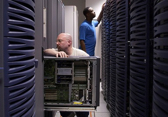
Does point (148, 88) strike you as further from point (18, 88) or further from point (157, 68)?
point (18, 88)

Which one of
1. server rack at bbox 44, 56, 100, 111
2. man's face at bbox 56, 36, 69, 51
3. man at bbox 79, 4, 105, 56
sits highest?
man at bbox 79, 4, 105, 56

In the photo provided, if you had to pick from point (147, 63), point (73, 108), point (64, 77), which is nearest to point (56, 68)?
point (64, 77)

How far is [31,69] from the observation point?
0.70 metres

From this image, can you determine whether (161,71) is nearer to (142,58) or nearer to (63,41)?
(142,58)

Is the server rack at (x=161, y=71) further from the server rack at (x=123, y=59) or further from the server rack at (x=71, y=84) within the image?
the server rack at (x=123, y=59)

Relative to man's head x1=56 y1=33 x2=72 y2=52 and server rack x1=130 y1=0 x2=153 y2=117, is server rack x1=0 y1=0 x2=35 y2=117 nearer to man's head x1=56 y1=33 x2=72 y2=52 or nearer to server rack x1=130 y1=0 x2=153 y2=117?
server rack x1=130 y1=0 x2=153 y2=117

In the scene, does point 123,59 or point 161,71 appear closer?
point 161,71

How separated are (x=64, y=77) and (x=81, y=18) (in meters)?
4.24

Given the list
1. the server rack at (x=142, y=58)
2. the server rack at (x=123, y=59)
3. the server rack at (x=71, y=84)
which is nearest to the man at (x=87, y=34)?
the server rack at (x=123, y=59)

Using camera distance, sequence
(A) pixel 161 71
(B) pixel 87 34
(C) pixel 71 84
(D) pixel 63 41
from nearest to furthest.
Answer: (A) pixel 161 71 < (C) pixel 71 84 < (D) pixel 63 41 < (B) pixel 87 34

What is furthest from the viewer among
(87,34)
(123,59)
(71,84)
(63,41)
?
(87,34)

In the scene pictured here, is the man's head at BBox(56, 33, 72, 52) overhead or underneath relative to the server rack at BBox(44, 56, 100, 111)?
overhead

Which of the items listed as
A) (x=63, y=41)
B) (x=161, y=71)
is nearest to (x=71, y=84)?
(x=63, y=41)

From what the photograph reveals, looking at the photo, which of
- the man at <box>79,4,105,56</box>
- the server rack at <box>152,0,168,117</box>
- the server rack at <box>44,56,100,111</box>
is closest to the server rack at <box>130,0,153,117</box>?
the server rack at <box>44,56,100,111</box>
